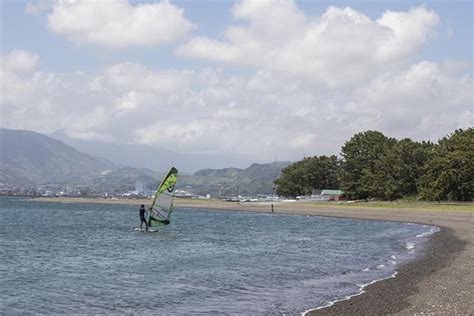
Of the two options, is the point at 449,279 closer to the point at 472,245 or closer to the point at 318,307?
the point at 318,307

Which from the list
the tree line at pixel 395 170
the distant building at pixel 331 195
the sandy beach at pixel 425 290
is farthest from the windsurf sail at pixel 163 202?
the distant building at pixel 331 195

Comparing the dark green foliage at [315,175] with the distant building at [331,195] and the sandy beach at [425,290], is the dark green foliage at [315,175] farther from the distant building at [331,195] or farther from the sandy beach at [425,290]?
the sandy beach at [425,290]

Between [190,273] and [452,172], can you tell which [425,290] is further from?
[452,172]

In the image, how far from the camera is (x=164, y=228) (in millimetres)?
65938

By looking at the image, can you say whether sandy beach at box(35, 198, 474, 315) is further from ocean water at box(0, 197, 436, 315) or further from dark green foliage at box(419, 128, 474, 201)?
dark green foliage at box(419, 128, 474, 201)

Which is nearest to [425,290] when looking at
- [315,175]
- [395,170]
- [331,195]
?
[395,170]

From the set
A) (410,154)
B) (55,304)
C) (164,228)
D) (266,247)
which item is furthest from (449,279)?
(410,154)

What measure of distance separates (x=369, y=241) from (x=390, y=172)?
89286 mm

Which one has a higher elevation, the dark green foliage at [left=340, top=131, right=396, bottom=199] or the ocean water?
the dark green foliage at [left=340, top=131, right=396, bottom=199]

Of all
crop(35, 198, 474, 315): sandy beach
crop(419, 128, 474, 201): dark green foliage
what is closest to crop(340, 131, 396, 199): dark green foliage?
crop(419, 128, 474, 201): dark green foliage

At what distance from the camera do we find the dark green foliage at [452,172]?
108812 millimetres

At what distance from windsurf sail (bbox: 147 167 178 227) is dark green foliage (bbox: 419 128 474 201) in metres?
67.4

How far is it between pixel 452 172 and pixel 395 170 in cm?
2309

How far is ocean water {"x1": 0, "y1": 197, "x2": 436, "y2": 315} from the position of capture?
2156cm
